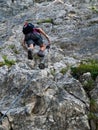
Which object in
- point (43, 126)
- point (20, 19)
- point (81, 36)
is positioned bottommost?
point (20, 19)

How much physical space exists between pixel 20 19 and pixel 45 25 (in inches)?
183

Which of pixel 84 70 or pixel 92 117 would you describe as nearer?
pixel 92 117

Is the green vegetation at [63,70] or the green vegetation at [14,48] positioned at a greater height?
the green vegetation at [63,70]

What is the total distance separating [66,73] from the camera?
20.2 m

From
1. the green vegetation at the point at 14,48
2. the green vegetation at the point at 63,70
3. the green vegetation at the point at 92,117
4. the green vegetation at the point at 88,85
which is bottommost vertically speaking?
the green vegetation at the point at 14,48

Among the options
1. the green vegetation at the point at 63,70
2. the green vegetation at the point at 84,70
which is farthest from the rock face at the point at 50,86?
the green vegetation at the point at 84,70

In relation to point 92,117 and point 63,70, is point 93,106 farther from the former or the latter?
point 63,70

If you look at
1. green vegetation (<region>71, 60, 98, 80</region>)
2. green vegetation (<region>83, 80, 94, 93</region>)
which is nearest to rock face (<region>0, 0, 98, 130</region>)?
green vegetation (<region>83, 80, 94, 93</region>)

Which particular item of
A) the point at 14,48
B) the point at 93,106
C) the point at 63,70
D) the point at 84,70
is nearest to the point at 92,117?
the point at 93,106

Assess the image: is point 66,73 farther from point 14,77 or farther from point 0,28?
point 0,28

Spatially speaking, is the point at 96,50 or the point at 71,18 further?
the point at 71,18

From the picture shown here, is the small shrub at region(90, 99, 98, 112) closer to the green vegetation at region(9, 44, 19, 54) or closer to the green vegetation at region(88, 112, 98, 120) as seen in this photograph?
the green vegetation at region(88, 112, 98, 120)

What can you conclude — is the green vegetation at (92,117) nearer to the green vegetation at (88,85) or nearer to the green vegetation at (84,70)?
the green vegetation at (88,85)

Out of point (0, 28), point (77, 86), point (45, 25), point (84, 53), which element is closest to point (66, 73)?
point (77, 86)
